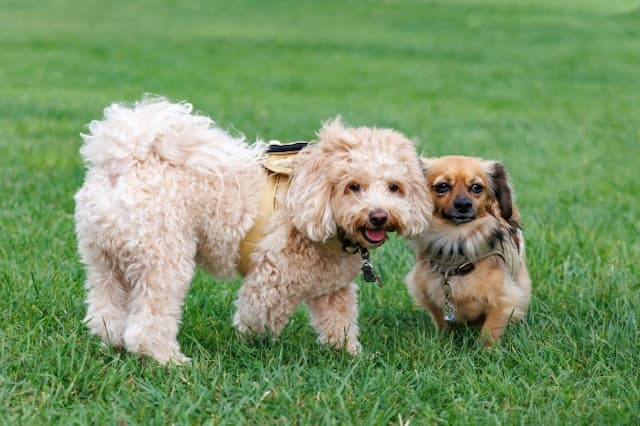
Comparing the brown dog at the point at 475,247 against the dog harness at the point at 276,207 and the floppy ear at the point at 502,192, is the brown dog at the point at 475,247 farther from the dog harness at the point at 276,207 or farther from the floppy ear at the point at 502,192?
the dog harness at the point at 276,207

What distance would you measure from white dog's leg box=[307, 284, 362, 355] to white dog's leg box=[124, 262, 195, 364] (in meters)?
0.76

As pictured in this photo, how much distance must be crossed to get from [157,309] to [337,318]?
0.94m

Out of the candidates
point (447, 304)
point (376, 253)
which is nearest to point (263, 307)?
point (447, 304)

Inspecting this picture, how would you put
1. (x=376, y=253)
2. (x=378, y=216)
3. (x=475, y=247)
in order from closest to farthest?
(x=378, y=216)
(x=475, y=247)
(x=376, y=253)

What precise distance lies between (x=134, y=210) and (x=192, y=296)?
133cm

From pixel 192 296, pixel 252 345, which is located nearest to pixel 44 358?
pixel 252 345

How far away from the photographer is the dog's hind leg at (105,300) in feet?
14.8

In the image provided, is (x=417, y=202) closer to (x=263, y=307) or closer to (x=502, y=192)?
(x=502, y=192)

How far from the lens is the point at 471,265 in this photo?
5.00 metres

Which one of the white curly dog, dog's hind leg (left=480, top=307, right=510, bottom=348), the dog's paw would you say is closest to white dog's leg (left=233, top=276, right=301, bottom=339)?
the white curly dog

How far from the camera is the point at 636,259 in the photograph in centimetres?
639

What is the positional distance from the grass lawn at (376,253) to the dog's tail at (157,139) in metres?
0.91

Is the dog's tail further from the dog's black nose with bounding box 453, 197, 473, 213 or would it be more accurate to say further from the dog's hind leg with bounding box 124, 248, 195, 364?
the dog's black nose with bounding box 453, 197, 473, 213

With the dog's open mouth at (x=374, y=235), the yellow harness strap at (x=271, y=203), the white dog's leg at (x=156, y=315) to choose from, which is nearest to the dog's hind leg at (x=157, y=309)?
the white dog's leg at (x=156, y=315)
